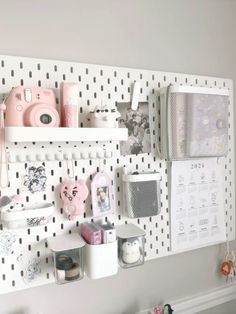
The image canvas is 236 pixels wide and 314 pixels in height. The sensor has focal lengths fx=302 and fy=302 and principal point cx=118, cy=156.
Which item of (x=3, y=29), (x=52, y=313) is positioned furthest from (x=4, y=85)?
(x=52, y=313)

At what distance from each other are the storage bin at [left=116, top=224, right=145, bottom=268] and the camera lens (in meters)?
0.36

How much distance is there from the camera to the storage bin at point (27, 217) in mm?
704

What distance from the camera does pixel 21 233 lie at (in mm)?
780

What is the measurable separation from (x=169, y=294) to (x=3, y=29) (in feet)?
3.14

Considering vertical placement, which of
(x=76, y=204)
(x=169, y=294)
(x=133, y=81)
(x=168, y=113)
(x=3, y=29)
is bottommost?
(x=169, y=294)

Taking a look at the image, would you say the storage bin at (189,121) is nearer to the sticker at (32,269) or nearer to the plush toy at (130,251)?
the plush toy at (130,251)

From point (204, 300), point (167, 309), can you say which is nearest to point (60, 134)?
point (167, 309)

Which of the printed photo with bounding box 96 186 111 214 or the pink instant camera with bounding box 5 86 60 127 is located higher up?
the pink instant camera with bounding box 5 86 60 127

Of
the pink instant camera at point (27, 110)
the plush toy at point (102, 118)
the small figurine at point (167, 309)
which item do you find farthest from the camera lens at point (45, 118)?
the small figurine at point (167, 309)

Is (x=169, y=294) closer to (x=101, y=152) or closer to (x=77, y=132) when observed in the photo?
(x=101, y=152)

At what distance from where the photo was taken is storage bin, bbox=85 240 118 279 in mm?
752

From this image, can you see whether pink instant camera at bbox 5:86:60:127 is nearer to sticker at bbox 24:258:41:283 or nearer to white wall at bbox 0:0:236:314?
white wall at bbox 0:0:236:314

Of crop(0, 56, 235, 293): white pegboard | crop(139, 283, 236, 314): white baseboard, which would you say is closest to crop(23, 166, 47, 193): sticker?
crop(0, 56, 235, 293): white pegboard

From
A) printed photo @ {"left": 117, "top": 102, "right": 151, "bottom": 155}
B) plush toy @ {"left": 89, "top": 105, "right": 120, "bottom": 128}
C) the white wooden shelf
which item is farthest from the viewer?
printed photo @ {"left": 117, "top": 102, "right": 151, "bottom": 155}
